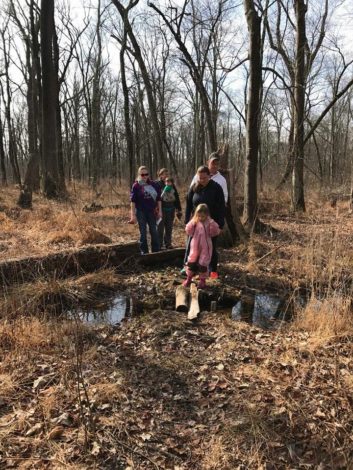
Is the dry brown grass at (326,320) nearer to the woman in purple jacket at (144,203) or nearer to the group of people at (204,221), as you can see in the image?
the group of people at (204,221)

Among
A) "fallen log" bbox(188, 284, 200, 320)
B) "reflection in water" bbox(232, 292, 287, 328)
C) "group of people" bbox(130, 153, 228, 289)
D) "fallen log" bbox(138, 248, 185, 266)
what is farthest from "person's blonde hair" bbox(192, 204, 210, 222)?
"fallen log" bbox(138, 248, 185, 266)

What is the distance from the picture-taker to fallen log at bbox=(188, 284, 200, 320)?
5.24 m

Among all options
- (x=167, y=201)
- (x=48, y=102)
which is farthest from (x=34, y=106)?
(x=167, y=201)

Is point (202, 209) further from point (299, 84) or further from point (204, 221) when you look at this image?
point (299, 84)

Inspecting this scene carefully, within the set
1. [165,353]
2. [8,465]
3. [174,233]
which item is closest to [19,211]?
[174,233]

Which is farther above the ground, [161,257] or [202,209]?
[202,209]

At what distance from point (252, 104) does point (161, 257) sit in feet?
14.2

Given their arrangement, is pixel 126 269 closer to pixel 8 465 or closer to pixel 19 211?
pixel 8 465

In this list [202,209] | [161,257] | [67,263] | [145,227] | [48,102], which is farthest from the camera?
[48,102]

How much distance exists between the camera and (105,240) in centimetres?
841

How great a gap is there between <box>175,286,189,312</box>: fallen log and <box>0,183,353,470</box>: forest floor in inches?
4.8

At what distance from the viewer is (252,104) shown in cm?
912

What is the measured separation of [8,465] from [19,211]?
9802mm

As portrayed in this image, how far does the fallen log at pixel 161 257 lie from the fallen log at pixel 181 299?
1476 millimetres
